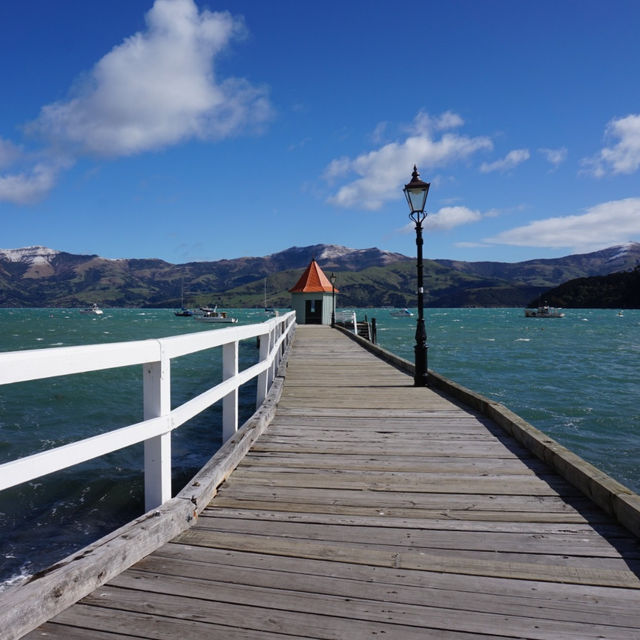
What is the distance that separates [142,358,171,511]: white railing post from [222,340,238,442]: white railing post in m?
1.50

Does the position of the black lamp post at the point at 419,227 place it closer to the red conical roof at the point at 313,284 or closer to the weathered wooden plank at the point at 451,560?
the weathered wooden plank at the point at 451,560

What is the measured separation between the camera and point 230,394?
16.0 ft

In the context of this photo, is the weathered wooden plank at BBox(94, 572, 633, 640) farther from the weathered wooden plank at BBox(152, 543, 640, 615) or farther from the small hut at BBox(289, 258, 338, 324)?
the small hut at BBox(289, 258, 338, 324)

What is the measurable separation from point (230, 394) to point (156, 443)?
1878 mm

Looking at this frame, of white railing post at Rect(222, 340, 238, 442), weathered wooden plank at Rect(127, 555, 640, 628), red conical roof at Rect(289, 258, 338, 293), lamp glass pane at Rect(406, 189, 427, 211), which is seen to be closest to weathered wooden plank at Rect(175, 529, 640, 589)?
weathered wooden plank at Rect(127, 555, 640, 628)

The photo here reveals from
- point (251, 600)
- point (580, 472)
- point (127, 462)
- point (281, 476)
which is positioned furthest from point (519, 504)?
point (127, 462)

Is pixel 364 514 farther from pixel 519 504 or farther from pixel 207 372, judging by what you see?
pixel 207 372

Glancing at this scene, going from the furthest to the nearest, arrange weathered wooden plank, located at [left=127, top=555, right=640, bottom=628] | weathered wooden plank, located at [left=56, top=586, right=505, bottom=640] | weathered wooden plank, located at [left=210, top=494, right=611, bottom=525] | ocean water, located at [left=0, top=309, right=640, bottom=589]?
ocean water, located at [left=0, top=309, right=640, bottom=589] → weathered wooden plank, located at [left=210, top=494, right=611, bottom=525] → weathered wooden plank, located at [left=127, top=555, right=640, bottom=628] → weathered wooden plank, located at [left=56, top=586, right=505, bottom=640]

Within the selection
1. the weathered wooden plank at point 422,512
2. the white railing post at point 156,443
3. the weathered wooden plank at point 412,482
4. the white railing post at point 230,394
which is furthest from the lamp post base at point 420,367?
the white railing post at point 156,443

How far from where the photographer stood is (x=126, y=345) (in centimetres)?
265

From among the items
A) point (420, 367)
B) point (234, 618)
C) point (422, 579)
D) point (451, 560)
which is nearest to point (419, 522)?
point (451, 560)

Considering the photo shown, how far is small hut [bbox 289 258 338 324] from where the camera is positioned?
37.2 meters

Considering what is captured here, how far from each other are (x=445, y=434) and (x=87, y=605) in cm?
414

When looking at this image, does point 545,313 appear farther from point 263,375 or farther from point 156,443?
point 156,443
